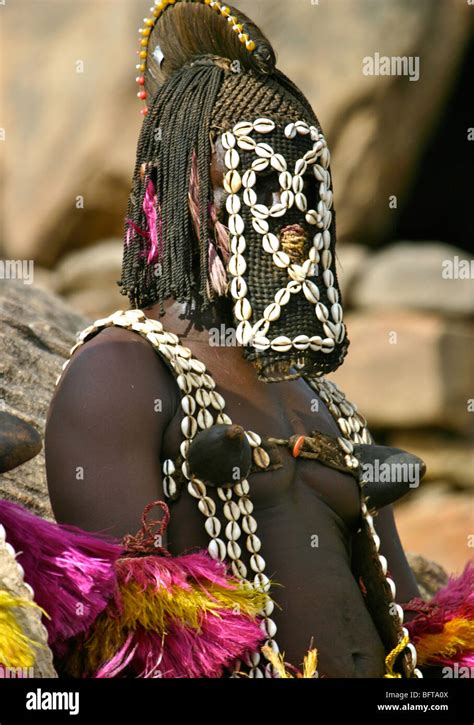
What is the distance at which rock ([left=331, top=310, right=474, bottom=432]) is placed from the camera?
376 inches

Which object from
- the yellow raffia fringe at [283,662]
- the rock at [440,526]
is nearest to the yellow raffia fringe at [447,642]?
the yellow raffia fringe at [283,662]

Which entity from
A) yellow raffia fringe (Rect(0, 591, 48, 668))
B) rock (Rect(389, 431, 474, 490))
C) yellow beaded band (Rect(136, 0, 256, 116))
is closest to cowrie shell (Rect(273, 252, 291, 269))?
yellow beaded band (Rect(136, 0, 256, 116))

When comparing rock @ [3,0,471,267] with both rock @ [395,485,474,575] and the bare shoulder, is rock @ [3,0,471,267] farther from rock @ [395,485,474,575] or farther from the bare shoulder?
the bare shoulder

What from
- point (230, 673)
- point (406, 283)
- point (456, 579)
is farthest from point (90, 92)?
point (230, 673)

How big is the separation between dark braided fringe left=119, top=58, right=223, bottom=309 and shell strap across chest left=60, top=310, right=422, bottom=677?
0.36 feet

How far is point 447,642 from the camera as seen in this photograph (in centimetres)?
317

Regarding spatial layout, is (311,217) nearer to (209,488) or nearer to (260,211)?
(260,211)

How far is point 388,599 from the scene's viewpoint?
10.1ft

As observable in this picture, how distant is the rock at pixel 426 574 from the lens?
13.6ft

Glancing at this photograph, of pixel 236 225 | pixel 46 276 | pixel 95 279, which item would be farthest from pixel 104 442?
pixel 46 276

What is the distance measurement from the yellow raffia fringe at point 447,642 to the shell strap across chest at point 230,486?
Answer: 10 cm

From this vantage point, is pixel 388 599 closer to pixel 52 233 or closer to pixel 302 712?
pixel 302 712

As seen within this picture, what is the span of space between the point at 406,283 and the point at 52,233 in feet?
8.50

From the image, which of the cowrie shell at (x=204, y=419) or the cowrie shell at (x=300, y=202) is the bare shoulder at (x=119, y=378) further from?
the cowrie shell at (x=300, y=202)
